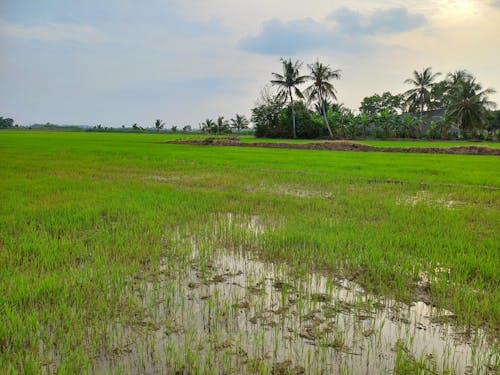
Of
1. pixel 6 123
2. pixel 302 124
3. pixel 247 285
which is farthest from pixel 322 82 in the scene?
pixel 6 123

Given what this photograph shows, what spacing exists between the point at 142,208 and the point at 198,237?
1.78 m

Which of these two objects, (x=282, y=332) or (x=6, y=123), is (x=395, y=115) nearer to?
(x=282, y=332)

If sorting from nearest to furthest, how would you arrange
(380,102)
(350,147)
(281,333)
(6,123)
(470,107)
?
(281,333)
(350,147)
(470,107)
(380,102)
(6,123)

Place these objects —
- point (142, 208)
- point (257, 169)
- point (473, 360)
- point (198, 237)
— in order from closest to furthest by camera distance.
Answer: point (473, 360), point (198, 237), point (142, 208), point (257, 169)

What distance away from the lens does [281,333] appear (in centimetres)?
241

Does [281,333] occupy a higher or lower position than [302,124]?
lower

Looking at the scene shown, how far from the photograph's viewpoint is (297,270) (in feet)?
11.5

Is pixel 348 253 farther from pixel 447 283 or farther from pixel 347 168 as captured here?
pixel 347 168

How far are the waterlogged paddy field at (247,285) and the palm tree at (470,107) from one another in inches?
1306

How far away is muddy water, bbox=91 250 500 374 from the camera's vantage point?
6.80ft

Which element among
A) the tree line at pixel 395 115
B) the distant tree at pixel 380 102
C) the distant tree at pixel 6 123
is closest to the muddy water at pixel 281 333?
the tree line at pixel 395 115

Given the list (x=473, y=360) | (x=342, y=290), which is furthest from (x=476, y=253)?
(x=473, y=360)

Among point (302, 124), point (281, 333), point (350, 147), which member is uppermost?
point (302, 124)

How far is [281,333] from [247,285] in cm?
83
